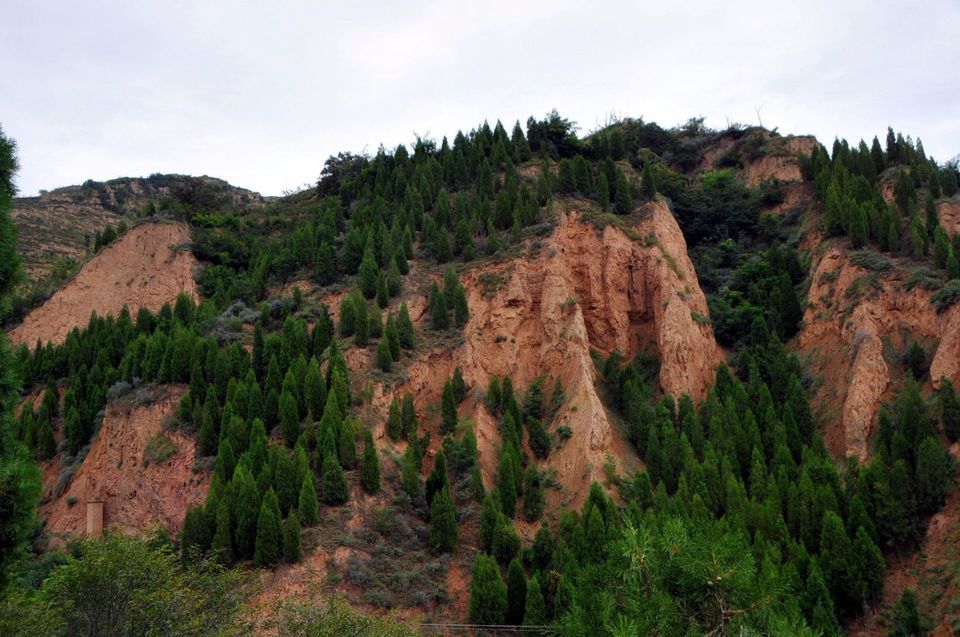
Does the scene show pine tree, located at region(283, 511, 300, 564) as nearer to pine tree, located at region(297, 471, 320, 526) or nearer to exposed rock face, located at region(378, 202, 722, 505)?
pine tree, located at region(297, 471, 320, 526)

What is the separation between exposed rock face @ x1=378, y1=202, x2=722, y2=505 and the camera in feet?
113

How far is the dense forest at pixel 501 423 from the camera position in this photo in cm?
1698

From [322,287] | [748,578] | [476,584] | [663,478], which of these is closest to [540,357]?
[663,478]

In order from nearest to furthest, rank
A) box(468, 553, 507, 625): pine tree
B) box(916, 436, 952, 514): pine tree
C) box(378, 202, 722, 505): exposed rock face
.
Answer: box(468, 553, 507, 625): pine tree
box(916, 436, 952, 514): pine tree
box(378, 202, 722, 505): exposed rock face

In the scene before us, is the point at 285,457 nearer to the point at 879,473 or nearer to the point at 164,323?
the point at 164,323

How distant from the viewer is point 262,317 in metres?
40.1

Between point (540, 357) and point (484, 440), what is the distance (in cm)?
657

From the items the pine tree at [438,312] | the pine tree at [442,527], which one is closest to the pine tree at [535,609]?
the pine tree at [442,527]

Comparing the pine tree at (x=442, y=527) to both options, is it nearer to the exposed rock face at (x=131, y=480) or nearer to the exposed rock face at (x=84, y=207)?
the exposed rock face at (x=131, y=480)

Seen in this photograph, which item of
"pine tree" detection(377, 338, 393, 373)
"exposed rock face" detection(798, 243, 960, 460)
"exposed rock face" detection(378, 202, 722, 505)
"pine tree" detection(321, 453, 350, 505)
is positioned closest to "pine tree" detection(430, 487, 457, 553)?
"pine tree" detection(321, 453, 350, 505)

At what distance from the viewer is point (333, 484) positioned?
95.9ft

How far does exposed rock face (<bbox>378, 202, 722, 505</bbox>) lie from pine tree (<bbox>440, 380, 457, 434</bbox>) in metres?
0.91

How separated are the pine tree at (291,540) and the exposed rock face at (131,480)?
5.24 m

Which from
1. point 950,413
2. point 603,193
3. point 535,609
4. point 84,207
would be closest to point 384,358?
point 535,609
